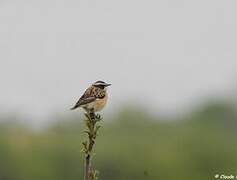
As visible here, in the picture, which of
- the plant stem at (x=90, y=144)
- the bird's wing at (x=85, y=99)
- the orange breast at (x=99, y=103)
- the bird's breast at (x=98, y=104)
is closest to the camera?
the plant stem at (x=90, y=144)

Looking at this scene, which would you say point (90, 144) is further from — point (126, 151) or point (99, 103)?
point (126, 151)

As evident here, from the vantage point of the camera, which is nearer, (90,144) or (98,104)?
(90,144)

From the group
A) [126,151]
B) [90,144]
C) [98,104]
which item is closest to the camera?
[90,144]

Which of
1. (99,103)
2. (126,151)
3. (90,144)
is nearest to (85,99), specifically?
(99,103)

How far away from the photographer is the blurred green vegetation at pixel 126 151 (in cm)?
3919

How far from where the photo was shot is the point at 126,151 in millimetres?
42750

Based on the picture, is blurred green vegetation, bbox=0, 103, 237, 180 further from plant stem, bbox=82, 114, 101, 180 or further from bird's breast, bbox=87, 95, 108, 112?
plant stem, bbox=82, 114, 101, 180

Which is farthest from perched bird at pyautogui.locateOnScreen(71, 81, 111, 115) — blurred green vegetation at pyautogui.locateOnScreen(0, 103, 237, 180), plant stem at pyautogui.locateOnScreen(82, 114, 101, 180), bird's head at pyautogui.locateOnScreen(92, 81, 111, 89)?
blurred green vegetation at pyautogui.locateOnScreen(0, 103, 237, 180)

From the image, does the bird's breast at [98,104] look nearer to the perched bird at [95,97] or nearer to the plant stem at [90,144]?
the perched bird at [95,97]

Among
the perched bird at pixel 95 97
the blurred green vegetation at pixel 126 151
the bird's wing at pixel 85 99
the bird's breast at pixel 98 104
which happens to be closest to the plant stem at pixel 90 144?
the bird's breast at pixel 98 104

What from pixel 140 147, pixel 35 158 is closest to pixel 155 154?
pixel 140 147

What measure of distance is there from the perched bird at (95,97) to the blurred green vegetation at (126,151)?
81.6 feet

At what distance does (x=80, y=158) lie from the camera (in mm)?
38031

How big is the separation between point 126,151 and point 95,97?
105 feet
